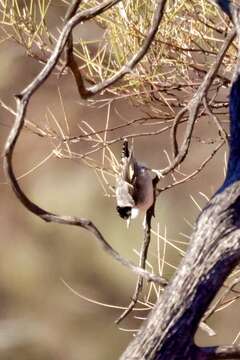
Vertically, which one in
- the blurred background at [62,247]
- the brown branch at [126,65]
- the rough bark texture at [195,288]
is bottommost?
the blurred background at [62,247]

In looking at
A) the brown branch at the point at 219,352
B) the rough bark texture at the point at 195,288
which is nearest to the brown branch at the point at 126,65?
the rough bark texture at the point at 195,288

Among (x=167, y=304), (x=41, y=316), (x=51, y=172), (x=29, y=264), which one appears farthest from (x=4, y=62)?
(x=167, y=304)

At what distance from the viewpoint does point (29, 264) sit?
329 cm

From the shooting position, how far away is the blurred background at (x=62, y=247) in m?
3.02

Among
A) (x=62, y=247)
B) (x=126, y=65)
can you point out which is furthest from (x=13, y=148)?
(x=62, y=247)

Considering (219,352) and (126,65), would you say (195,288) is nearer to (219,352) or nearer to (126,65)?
(219,352)

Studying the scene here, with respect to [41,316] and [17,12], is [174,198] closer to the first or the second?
[41,316]

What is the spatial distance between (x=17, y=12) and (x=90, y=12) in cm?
80

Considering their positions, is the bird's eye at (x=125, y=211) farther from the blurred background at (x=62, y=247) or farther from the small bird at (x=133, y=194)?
the blurred background at (x=62, y=247)

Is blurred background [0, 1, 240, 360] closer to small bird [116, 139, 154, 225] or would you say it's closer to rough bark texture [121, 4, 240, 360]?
small bird [116, 139, 154, 225]

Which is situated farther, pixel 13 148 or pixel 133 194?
pixel 133 194

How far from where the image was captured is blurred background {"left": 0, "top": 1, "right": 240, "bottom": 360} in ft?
9.91

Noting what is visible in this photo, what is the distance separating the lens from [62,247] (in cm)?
329

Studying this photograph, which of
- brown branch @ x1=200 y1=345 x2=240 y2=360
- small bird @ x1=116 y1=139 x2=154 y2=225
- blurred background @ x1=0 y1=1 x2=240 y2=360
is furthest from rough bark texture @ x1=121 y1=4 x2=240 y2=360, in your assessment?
blurred background @ x1=0 y1=1 x2=240 y2=360
